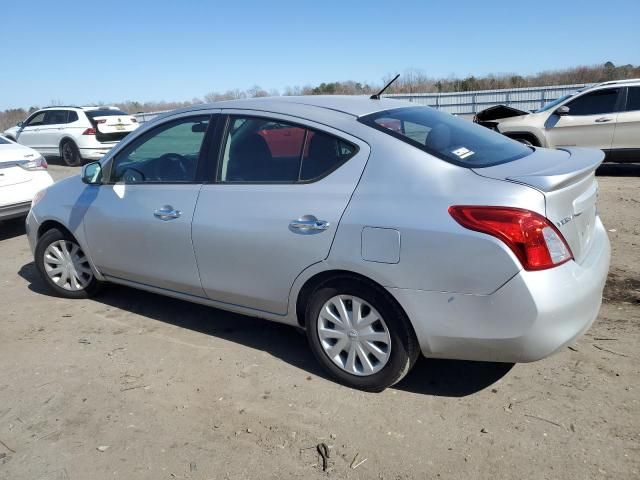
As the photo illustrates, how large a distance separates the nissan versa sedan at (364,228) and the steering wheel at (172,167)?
0.01 m

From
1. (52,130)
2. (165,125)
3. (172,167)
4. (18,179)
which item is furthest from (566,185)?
(52,130)

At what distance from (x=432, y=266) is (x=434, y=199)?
0.34 meters

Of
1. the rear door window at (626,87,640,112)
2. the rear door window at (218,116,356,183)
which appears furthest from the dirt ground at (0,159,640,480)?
the rear door window at (626,87,640,112)

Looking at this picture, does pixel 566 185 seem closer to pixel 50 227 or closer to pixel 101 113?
pixel 50 227

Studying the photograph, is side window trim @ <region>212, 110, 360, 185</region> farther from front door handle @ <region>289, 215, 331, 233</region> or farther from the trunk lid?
the trunk lid

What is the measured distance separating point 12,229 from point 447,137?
7224mm

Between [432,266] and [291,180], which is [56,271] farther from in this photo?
[432,266]

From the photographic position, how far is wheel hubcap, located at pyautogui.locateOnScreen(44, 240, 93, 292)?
16.0 ft

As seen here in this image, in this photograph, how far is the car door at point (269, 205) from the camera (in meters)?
3.27

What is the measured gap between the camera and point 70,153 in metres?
14.7

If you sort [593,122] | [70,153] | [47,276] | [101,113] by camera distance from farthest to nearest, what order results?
[101,113], [70,153], [593,122], [47,276]

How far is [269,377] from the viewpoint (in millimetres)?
3607

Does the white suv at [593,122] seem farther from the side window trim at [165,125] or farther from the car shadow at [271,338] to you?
the side window trim at [165,125]

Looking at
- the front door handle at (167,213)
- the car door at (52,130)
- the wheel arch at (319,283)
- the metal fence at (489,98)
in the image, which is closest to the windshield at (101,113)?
the car door at (52,130)
